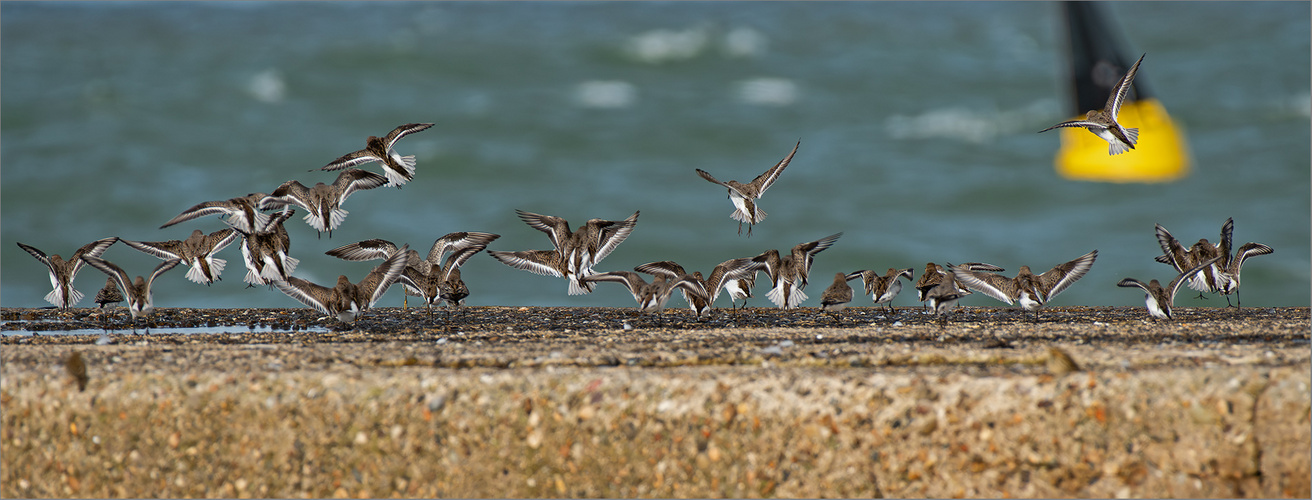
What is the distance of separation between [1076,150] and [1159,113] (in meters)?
1.30

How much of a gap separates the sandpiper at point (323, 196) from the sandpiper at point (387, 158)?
0.08 meters

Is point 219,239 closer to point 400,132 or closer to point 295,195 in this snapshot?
point 295,195

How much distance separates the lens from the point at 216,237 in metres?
7.11

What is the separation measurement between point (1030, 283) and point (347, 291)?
13.8 ft

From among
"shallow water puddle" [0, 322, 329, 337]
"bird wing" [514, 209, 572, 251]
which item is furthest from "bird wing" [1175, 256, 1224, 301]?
"shallow water puddle" [0, 322, 329, 337]

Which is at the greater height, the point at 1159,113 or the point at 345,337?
the point at 1159,113

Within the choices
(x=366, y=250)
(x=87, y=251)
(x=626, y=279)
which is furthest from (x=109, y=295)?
(x=626, y=279)

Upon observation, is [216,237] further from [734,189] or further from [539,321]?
[734,189]

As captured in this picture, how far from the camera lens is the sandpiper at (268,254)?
6781 millimetres

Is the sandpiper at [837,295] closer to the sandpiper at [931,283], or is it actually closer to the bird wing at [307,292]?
the sandpiper at [931,283]

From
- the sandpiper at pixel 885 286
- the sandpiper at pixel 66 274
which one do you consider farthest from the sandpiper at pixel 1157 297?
the sandpiper at pixel 66 274

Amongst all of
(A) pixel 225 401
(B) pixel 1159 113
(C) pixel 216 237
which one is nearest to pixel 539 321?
(C) pixel 216 237

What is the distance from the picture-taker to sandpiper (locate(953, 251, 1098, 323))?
648cm

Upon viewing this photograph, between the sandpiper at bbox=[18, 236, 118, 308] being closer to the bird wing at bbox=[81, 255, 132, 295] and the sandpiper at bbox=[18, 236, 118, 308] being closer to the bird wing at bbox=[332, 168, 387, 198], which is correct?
the bird wing at bbox=[81, 255, 132, 295]
